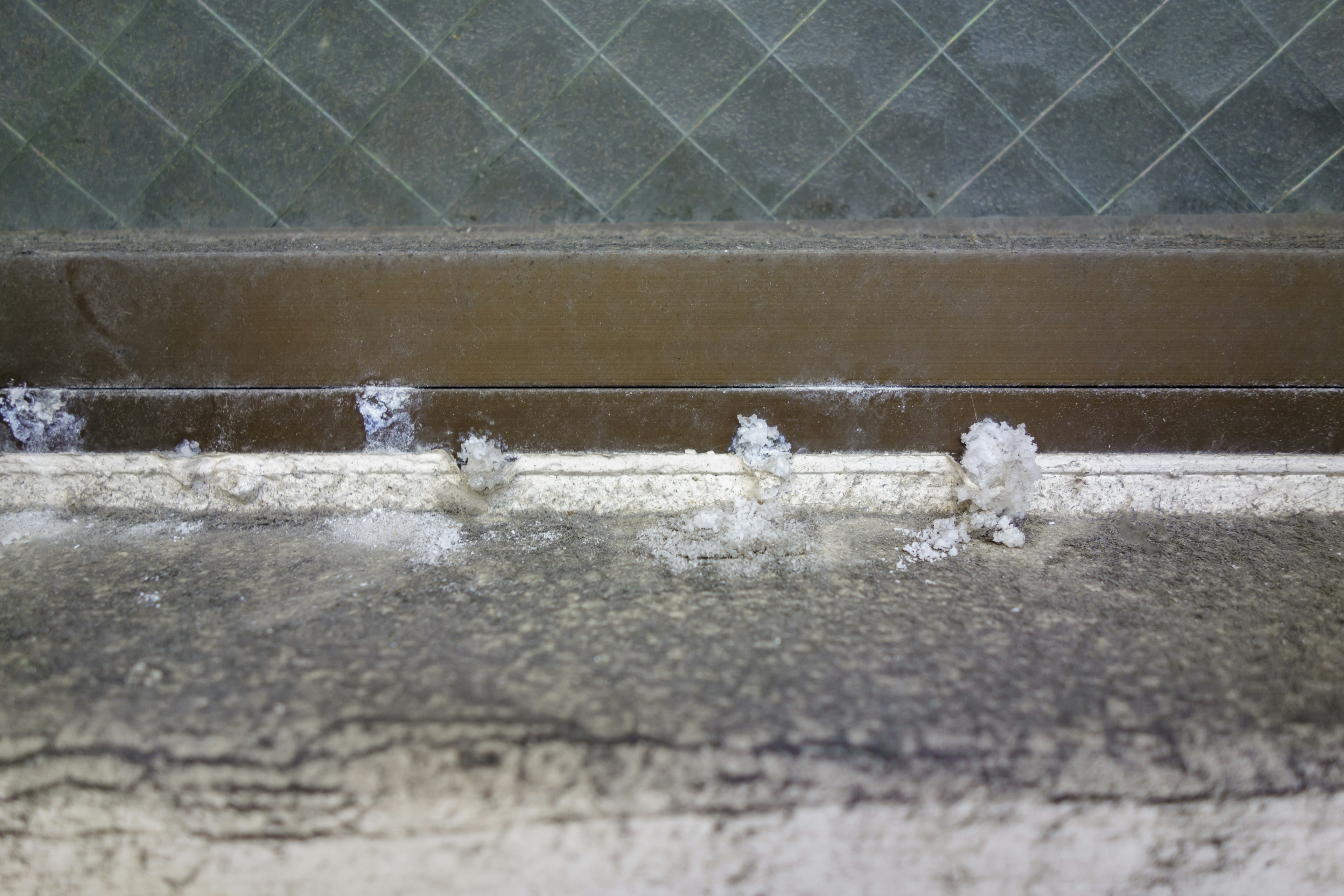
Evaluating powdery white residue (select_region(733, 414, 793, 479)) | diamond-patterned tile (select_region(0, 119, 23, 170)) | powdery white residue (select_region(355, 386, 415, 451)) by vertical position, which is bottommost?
powdery white residue (select_region(733, 414, 793, 479))

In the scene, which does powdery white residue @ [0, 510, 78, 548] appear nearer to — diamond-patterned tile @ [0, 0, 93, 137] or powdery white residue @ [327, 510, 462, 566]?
powdery white residue @ [327, 510, 462, 566]

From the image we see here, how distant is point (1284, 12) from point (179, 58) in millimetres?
2412

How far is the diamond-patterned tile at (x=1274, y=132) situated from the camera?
5.13ft

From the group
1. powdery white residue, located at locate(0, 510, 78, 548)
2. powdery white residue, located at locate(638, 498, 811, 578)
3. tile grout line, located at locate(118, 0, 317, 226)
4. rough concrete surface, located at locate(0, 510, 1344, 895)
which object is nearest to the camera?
rough concrete surface, located at locate(0, 510, 1344, 895)

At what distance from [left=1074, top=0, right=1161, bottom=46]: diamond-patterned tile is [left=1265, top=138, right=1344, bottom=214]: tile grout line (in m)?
0.51

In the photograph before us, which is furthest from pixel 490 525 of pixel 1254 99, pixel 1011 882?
pixel 1254 99

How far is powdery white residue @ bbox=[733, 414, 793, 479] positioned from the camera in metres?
1.54

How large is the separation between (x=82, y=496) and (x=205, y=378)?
372 mm

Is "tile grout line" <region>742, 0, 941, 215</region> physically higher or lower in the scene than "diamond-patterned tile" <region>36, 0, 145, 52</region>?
lower

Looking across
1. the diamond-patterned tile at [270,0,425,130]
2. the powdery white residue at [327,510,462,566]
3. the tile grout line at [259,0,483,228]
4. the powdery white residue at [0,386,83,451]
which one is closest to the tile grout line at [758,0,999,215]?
the tile grout line at [259,0,483,228]

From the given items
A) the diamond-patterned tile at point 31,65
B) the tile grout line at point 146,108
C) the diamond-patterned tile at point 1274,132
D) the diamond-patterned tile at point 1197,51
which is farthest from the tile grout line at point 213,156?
the diamond-patterned tile at point 1274,132

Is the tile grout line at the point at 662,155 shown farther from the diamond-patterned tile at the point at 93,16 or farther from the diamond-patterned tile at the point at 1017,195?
the diamond-patterned tile at the point at 93,16

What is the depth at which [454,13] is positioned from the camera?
1538 mm

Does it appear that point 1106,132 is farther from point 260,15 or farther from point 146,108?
point 146,108
